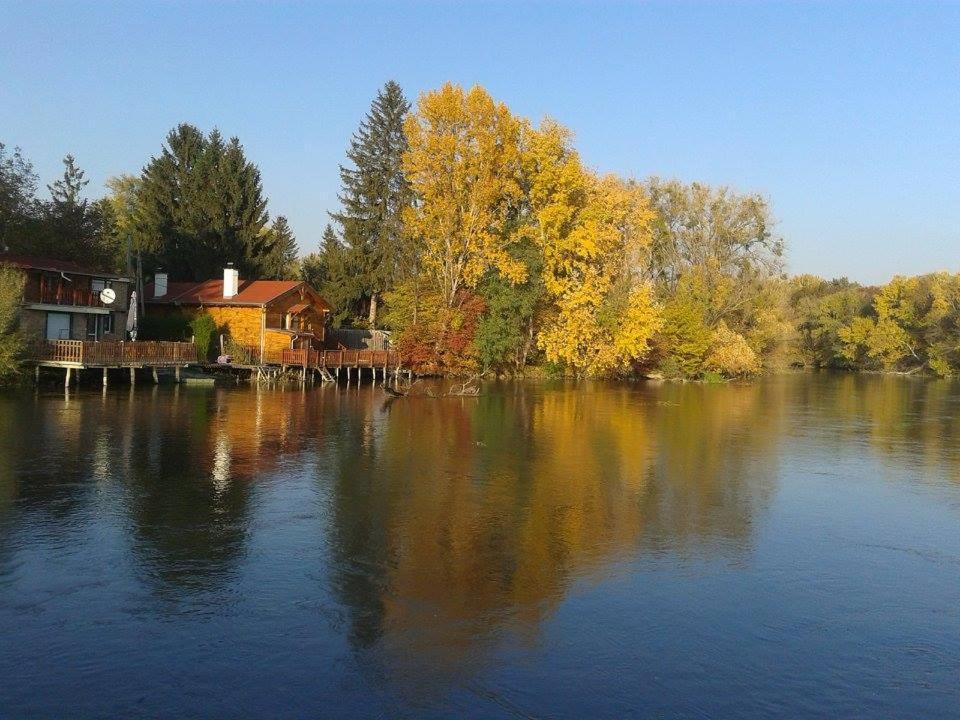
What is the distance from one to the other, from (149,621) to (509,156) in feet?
136

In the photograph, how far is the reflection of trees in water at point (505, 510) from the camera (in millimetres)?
11602

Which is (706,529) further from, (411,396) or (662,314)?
(662,314)

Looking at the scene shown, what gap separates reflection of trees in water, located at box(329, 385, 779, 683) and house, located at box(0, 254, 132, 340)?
59.2ft

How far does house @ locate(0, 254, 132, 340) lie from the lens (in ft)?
123

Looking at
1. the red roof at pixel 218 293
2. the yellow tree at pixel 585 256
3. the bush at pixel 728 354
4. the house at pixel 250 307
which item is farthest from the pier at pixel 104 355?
the bush at pixel 728 354

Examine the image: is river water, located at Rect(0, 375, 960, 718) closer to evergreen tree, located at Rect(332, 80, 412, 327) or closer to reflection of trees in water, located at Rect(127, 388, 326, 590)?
reflection of trees in water, located at Rect(127, 388, 326, 590)

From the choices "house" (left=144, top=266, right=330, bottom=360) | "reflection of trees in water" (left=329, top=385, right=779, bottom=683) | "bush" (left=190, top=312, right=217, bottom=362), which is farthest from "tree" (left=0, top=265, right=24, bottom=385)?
"reflection of trees in water" (left=329, top=385, right=779, bottom=683)

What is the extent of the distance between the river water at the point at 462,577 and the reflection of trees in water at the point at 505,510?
0.07 m

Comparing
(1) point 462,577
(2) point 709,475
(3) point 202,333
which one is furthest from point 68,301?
(1) point 462,577

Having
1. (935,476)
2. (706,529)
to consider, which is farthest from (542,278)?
(706,529)

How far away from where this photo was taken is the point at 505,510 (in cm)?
1711

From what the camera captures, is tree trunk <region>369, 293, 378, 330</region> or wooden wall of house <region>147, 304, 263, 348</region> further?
tree trunk <region>369, 293, 378, 330</region>

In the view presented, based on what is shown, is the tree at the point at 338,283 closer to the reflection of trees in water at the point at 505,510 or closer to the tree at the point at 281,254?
the tree at the point at 281,254

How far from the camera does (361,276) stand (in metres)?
56.9
